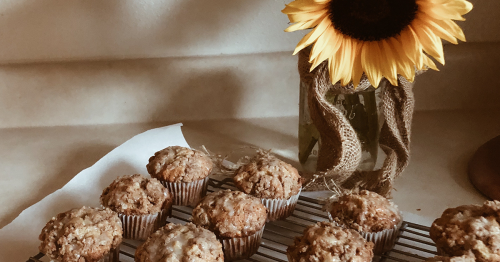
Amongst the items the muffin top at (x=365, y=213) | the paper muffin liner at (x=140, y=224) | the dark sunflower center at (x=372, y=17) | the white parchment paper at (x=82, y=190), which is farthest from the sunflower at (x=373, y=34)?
the white parchment paper at (x=82, y=190)

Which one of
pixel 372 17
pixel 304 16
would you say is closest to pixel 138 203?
pixel 304 16

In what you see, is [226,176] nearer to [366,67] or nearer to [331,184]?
[331,184]

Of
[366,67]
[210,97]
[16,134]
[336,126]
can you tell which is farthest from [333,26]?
[16,134]

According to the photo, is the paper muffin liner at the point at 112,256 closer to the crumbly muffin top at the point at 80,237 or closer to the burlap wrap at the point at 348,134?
the crumbly muffin top at the point at 80,237

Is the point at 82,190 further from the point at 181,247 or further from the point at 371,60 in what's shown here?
the point at 371,60

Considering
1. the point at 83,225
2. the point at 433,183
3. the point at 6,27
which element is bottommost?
the point at 433,183

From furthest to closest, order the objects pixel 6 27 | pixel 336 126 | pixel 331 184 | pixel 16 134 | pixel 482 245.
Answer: pixel 16 134
pixel 6 27
pixel 331 184
pixel 336 126
pixel 482 245

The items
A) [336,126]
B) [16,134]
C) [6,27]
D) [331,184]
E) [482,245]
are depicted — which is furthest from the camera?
[16,134]
